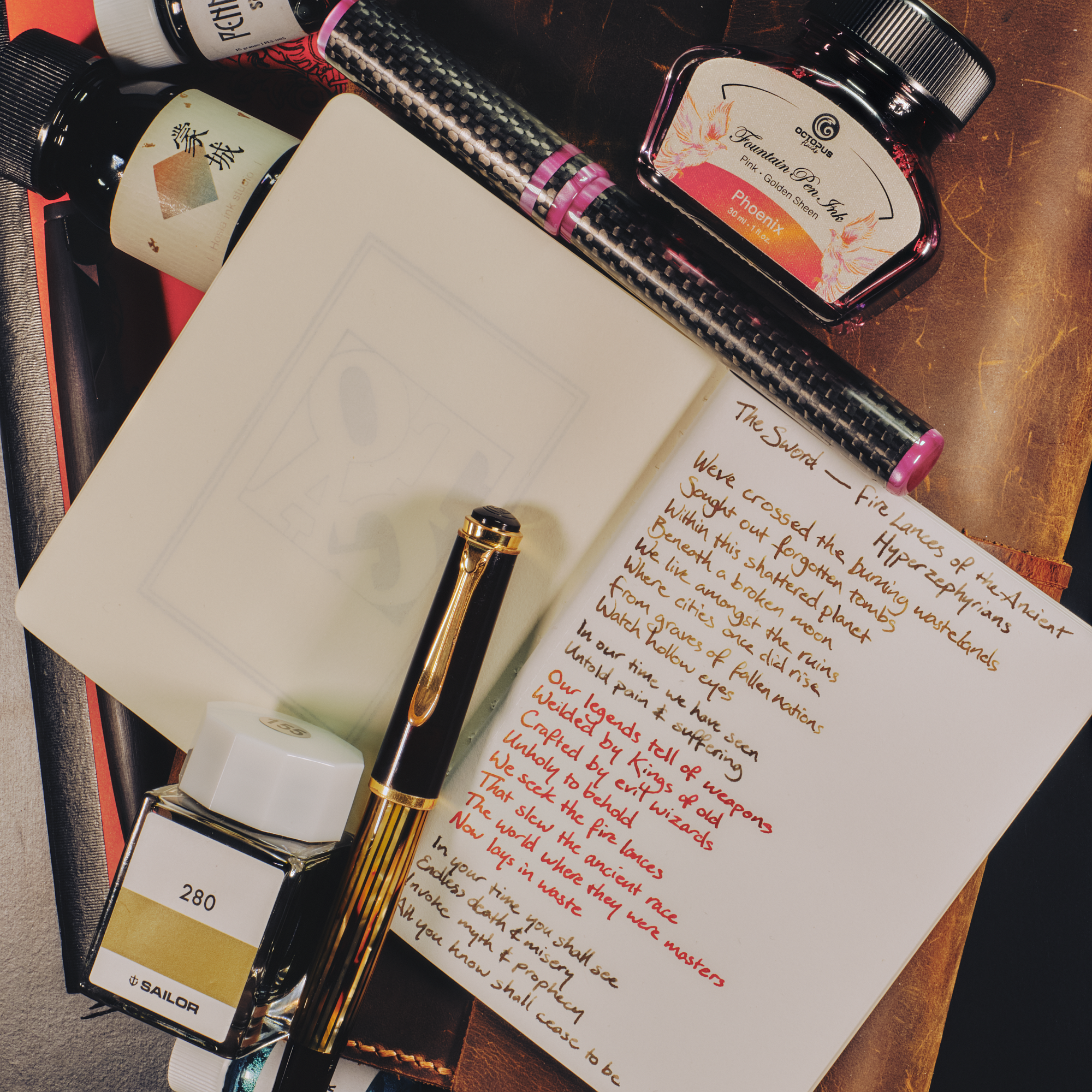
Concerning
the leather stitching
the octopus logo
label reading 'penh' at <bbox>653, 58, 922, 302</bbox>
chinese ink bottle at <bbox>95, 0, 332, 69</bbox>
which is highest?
the octopus logo

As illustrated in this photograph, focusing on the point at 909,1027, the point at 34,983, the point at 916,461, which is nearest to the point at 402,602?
the point at 916,461

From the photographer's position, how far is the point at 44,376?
47 cm

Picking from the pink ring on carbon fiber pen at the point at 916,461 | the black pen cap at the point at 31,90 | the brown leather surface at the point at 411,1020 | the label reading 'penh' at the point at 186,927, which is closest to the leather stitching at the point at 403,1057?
the brown leather surface at the point at 411,1020

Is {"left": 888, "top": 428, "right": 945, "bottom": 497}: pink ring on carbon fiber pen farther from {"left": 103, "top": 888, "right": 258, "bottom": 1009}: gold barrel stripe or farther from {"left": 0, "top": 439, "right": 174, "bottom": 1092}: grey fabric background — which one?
{"left": 0, "top": 439, "right": 174, "bottom": 1092}: grey fabric background

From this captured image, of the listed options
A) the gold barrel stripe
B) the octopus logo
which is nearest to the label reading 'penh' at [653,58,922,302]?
the octopus logo

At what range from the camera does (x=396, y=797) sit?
1.20 ft

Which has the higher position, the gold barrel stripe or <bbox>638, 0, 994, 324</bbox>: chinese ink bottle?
<bbox>638, 0, 994, 324</bbox>: chinese ink bottle

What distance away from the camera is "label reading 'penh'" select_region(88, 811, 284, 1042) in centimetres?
34

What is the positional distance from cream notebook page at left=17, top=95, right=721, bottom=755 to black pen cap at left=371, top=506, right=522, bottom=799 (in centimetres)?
3

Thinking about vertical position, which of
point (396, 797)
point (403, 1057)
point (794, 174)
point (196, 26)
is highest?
point (794, 174)

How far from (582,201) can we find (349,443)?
18 centimetres

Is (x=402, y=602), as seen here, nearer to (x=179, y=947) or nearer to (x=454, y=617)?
(x=454, y=617)

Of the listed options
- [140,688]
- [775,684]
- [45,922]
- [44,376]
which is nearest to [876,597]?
[775,684]

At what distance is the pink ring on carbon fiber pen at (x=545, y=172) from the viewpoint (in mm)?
374
